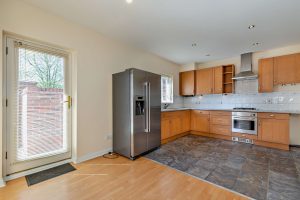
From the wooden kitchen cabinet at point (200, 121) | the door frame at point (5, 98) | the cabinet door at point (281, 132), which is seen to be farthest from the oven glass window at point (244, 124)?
the door frame at point (5, 98)

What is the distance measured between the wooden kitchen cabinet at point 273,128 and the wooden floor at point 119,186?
2589mm

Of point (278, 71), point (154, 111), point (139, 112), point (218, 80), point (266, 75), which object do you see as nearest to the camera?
point (139, 112)

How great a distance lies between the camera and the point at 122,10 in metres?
2.26

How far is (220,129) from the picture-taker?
4.28 metres

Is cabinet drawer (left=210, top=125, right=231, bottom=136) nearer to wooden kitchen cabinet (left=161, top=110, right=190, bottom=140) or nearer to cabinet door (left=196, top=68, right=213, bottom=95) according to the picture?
wooden kitchen cabinet (left=161, top=110, right=190, bottom=140)

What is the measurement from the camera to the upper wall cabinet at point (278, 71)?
11.5ft

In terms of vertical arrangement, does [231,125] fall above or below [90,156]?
above

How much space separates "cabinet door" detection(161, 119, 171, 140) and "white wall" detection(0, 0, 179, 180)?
135 centimetres

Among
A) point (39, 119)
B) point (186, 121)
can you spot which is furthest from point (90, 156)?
point (186, 121)

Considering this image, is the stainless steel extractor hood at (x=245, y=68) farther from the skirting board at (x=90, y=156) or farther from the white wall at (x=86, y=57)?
the skirting board at (x=90, y=156)

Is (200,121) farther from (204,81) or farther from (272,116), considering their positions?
(272,116)

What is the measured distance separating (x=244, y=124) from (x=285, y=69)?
164 centimetres

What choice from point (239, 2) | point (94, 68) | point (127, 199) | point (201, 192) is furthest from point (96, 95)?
point (239, 2)

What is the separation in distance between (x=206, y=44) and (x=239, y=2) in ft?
4.98
